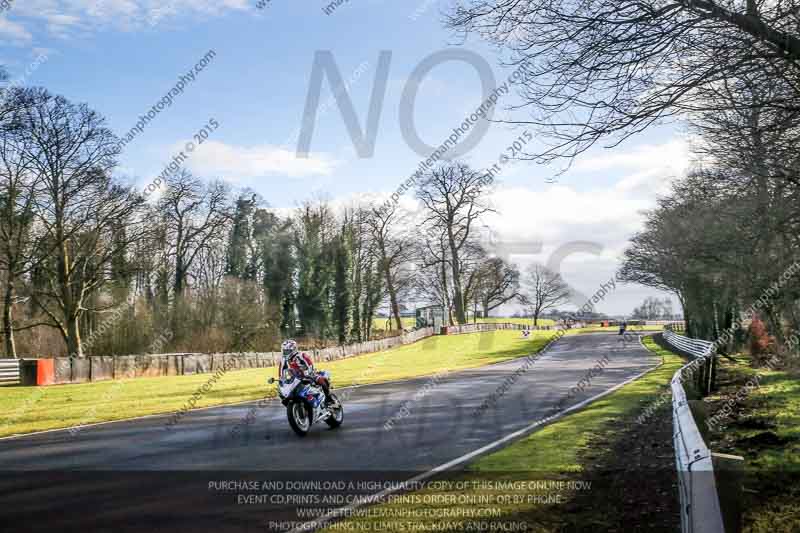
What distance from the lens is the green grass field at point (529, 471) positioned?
6.84 meters

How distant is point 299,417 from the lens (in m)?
13.2

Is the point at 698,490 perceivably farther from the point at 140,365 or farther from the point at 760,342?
the point at 760,342

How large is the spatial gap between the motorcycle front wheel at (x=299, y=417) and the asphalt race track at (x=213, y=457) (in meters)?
0.25

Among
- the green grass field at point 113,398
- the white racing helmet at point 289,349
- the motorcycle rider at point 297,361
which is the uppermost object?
the white racing helmet at point 289,349

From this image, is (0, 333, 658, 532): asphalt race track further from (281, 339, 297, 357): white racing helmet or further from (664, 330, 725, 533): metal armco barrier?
(664, 330, 725, 533): metal armco barrier

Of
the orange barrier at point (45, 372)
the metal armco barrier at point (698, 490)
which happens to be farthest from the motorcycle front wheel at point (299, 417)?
the orange barrier at point (45, 372)

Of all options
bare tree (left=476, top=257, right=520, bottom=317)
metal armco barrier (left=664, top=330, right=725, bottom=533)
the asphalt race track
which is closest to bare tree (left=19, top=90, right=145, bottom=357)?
the asphalt race track

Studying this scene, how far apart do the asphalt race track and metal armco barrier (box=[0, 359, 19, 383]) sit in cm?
1440

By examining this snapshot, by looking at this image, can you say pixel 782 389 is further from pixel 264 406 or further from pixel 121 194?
pixel 121 194

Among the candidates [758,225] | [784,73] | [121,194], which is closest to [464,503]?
[784,73]

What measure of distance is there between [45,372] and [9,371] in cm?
141

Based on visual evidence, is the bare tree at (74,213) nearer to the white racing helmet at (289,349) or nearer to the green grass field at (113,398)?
the green grass field at (113,398)

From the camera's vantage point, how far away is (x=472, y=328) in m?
79.3

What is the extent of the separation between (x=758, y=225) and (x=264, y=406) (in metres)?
12.6
